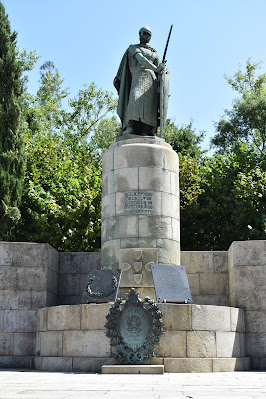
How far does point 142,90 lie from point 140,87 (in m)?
0.11

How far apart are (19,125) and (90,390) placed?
19882mm

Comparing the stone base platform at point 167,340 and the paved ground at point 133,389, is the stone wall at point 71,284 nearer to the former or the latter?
the stone base platform at point 167,340

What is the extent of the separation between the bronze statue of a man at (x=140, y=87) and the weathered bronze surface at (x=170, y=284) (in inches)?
182

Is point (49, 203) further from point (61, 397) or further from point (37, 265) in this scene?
point (61, 397)

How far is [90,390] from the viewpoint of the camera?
25.4 feet

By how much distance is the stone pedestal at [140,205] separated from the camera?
1531cm

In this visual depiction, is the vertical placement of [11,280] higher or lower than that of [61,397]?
higher

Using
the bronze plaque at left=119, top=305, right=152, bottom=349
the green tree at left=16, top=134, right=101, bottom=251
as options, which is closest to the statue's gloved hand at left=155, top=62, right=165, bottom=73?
the bronze plaque at left=119, top=305, right=152, bottom=349

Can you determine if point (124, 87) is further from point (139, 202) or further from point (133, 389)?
point (133, 389)

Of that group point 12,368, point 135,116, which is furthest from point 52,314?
point 135,116

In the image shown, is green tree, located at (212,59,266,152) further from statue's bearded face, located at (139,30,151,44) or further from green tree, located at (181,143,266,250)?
statue's bearded face, located at (139,30,151,44)

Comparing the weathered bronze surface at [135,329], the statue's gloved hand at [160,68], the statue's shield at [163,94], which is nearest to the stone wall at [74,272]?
the statue's shield at [163,94]

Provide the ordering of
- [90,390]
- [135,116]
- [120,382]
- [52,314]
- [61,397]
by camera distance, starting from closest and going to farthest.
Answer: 1. [61,397]
2. [90,390]
3. [120,382]
4. [52,314]
5. [135,116]

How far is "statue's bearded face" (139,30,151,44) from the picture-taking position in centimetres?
1717
